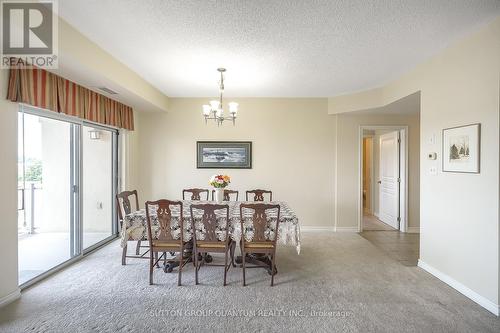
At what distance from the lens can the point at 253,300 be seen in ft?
7.83

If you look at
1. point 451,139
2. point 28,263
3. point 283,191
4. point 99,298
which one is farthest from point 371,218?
point 28,263

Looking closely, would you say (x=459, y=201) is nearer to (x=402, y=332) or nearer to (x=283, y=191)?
(x=402, y=332)

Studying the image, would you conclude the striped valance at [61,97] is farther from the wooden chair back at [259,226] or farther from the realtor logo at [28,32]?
the wooden chair back at [259,226]

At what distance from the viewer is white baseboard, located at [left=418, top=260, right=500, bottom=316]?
2195 millimetres

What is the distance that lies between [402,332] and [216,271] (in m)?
2.00

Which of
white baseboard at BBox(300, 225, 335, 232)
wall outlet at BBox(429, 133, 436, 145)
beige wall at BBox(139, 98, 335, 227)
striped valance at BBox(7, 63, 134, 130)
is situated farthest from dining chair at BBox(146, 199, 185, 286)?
wall outlet at BBox(429, 133, 436, 145)

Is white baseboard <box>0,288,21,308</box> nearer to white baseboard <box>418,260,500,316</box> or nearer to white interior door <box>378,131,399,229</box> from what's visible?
white baseboard <box>418,260,500,316</box>

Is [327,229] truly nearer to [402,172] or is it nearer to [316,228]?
[316,228]

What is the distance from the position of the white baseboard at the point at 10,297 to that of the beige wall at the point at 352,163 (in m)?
4.84

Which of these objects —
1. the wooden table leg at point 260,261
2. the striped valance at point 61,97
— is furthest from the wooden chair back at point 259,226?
the striped valance at point 61,97

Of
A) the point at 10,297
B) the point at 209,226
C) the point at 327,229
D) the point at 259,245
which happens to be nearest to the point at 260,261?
the point at 259,245

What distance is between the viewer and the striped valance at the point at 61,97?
2373 mm

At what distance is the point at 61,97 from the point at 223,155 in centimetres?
274

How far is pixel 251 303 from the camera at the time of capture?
2.33 meters
